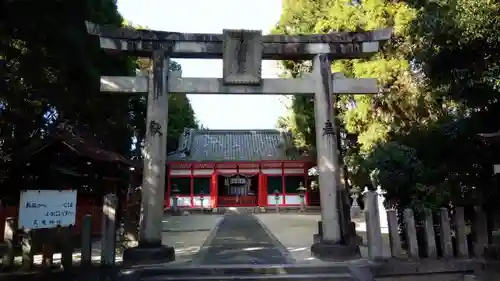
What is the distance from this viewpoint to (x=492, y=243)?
7.10 meters

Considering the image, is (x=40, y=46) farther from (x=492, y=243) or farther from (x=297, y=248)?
(x=492, y=243)

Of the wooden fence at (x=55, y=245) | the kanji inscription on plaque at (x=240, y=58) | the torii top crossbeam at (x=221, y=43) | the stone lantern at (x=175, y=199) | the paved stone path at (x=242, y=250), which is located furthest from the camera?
the stone lantern at (x=175, y=199)

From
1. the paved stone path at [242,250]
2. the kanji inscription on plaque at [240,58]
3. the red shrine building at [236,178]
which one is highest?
the kanji inscription on plaque at [240,58]

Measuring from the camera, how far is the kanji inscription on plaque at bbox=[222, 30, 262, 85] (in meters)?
8.24

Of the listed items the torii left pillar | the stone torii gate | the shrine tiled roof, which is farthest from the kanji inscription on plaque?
the shrine tiled roof

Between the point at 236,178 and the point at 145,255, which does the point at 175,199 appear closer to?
the point at 236,178

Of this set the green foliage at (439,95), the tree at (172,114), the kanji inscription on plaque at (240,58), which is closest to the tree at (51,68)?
the tree at (172,114)

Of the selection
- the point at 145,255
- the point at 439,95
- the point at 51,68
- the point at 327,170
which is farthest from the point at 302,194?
the point at 145,255

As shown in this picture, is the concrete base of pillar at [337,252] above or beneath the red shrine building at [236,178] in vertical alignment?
beneath

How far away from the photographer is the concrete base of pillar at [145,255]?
7.29m

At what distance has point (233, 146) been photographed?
29.3 meters

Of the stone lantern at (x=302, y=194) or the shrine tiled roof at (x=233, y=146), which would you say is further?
the shrine tiled roof at (x=233, y=146)

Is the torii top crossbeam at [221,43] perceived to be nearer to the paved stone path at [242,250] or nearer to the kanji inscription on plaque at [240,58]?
the kanji inscription on plaque at [240,58]

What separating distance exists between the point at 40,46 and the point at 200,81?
4563 millimetres
